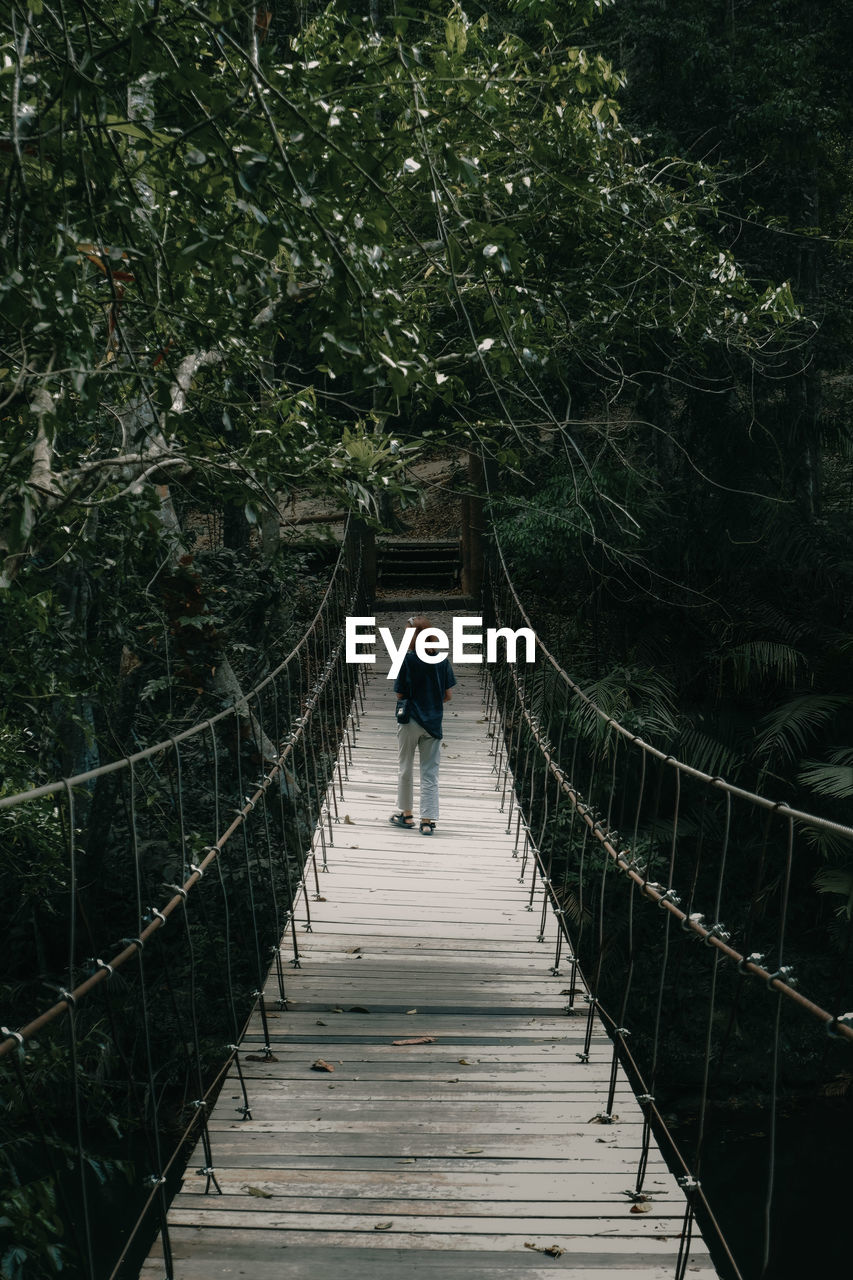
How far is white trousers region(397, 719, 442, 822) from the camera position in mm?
5836

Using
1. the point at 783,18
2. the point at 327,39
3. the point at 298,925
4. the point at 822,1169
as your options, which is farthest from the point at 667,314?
the point at 822,1169

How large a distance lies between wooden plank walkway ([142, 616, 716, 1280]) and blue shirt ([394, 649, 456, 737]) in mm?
1182

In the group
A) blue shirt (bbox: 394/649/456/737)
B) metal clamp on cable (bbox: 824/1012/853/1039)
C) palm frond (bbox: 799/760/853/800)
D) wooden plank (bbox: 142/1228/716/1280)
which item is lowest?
wooden plank (bbox: 142/1228/716/1280)

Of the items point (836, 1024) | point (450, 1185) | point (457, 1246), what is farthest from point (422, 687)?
point (836, 1024)

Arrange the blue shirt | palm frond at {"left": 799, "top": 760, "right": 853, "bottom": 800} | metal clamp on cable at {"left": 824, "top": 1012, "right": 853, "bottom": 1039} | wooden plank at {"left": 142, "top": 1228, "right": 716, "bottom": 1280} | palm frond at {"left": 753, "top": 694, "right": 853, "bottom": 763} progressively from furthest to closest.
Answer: palm frond at {"left": 753, "top": 694, "right": 853, "bottom": 763} < palm frond at {"left": 799, "top": 760, "right": 853, "bottom": 800} < the blue shirt < wooden plank at {"left": 142, "top": 1228, "right": 716, "bottom": 1280} < metal clamp on cable at {"left": 824, "top": 1012, "right": 853, "bottom": 1039}

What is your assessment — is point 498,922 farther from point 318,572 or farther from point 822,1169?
point 318,572

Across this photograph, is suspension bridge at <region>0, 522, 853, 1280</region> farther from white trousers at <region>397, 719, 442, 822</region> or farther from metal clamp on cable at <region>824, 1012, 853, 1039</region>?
white trousers at <region>397, 719, 442, 822</region>

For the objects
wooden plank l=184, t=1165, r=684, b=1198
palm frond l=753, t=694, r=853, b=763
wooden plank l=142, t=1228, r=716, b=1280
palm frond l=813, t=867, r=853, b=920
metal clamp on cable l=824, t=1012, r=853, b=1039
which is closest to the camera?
metal clamp on cable l=824, t=1012, r=853, b=1039

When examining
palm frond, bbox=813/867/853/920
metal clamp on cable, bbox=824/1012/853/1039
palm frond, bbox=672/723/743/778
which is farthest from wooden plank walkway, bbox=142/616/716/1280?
palm frond, bbox=672/723/743/778

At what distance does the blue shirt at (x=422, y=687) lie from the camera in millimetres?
5797

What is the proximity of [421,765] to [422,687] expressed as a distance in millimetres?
432

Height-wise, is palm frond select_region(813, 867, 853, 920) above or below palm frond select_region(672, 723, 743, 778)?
below

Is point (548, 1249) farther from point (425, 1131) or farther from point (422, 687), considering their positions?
point (422, 687)

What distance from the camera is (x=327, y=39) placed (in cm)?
538
